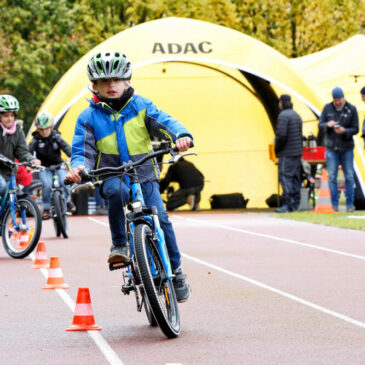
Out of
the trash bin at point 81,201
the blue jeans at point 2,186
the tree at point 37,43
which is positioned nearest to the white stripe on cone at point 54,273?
the blue jeans at point 2,186

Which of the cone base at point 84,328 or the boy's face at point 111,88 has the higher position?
the boy's face at point 111,88

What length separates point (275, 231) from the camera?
1602cm

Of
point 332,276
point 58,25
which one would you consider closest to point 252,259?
point 332,276

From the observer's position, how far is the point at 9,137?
1298 centimetres

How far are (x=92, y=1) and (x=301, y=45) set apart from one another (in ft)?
27.8

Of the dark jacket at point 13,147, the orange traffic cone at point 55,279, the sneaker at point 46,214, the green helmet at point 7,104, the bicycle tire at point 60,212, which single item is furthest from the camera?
the sneaker at point 46,214

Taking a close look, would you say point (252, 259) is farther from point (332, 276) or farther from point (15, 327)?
point (15, 327)

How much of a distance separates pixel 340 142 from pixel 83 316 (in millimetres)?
12992

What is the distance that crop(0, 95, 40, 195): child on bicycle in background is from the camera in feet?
41.9

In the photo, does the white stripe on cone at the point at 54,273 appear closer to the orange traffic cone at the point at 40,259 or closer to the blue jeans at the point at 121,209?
the orange traffic cone at the point at 40,259

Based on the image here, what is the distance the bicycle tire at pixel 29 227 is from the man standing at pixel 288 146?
27.9 feet

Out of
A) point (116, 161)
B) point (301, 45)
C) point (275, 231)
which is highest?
point (301, 45)

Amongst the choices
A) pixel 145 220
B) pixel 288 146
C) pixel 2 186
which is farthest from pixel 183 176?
pixel 145 220

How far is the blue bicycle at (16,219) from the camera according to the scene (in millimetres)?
12266
